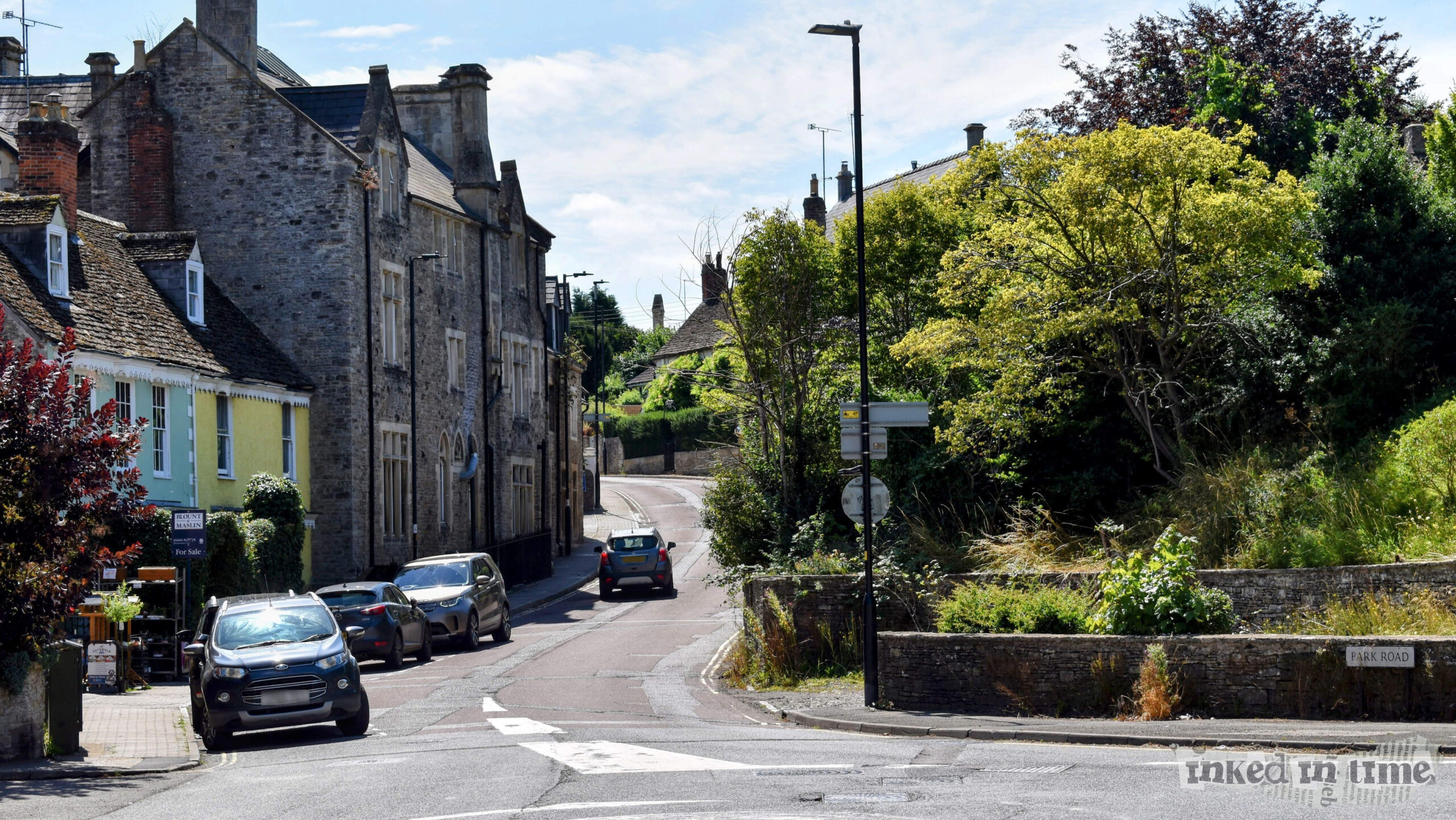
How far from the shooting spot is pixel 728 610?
35.3 m

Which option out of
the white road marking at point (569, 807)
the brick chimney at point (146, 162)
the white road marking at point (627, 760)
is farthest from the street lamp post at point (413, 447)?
the white road marking at point (569, 807)

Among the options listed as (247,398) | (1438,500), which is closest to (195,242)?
(247,398)

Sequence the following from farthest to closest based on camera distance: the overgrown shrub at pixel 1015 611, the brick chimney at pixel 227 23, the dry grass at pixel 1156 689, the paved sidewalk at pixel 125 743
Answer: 1. the brick chimney at pixel 227 23
2. the overgrown shrub at pixel 1015 611
3. the dry grass at pixel 1156 689
4. the paved sidewalk at pixel 125 743

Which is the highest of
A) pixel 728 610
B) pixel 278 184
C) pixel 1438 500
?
pixel 278 184

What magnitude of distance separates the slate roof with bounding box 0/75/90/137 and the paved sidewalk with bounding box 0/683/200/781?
936 inches

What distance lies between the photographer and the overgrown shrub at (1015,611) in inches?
688

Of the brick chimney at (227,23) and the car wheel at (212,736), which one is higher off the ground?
the brick chimney at (227,23)

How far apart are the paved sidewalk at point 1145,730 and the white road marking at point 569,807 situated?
5135 mm

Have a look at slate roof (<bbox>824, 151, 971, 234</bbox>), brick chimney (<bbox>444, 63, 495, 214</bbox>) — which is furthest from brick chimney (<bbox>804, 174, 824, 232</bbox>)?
brick chimney (<bbox>444, 63, 495, 214</bbox>)

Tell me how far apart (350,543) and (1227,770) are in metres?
28.1

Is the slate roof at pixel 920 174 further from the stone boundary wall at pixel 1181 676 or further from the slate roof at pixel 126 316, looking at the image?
the stone boundary wall at pixel 1181 676

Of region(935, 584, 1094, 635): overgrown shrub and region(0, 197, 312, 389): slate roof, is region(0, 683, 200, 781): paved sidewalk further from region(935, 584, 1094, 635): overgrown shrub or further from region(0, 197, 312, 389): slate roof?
region(935, 584, 1094, 635): overgrown shrub

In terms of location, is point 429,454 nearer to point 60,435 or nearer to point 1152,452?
point 1152,452

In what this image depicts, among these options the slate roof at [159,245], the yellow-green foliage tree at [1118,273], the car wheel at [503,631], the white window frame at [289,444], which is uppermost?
the slate roof at [159,245]
